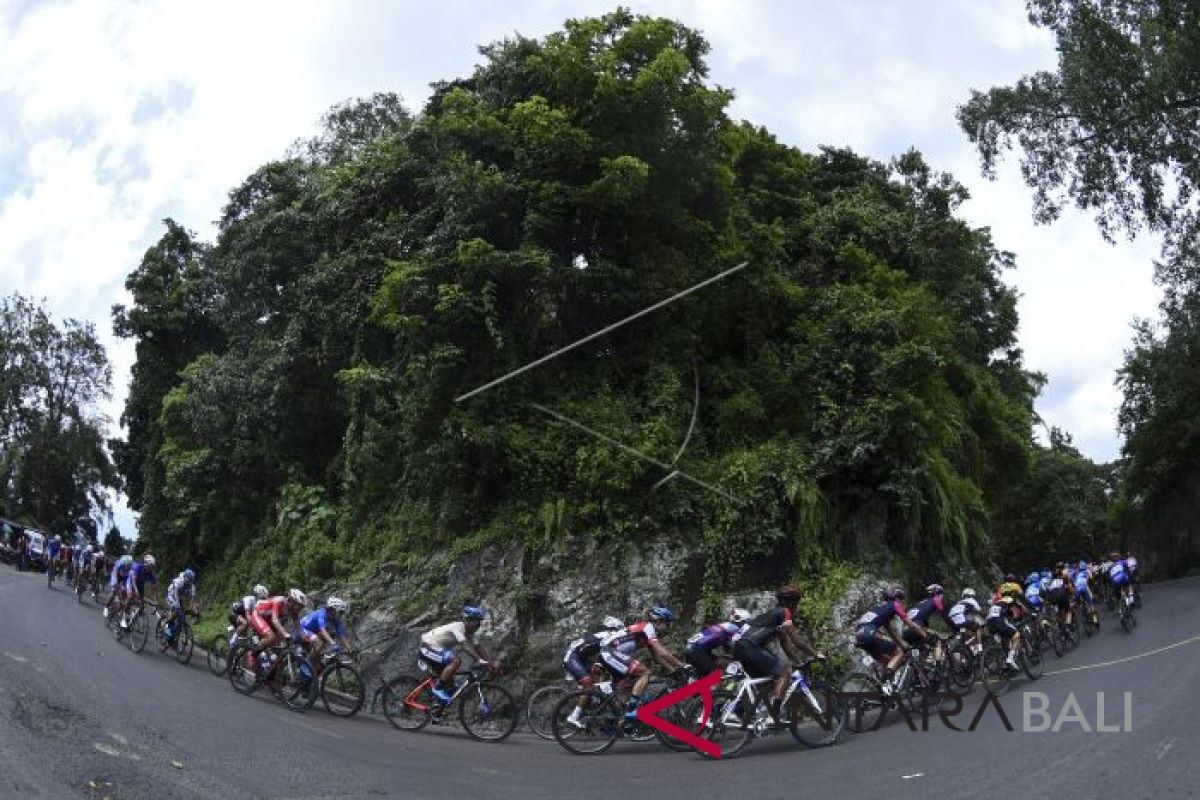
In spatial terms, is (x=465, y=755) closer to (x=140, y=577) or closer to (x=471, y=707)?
(x=471, y=707)

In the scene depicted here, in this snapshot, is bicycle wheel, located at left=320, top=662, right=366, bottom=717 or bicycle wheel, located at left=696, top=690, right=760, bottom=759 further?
bicycle wheel, located at left=320, top=662, right=366, bottom=717

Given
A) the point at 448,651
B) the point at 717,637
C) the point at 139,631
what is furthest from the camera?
the point at 139,631

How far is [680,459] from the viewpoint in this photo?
17781 millimetres

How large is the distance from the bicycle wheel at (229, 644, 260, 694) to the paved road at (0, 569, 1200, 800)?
1.48 feet

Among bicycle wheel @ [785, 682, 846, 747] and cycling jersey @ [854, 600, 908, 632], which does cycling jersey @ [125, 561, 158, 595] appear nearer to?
bicycle wheel @ [785, 682, 846, 747]

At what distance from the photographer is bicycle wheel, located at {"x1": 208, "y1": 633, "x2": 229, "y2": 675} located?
57.1 feet

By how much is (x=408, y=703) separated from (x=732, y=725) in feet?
16.2

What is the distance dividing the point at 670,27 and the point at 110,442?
125 ft

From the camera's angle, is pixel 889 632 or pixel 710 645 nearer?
pixel 710 645

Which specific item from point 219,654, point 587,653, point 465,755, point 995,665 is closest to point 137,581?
point 219,654

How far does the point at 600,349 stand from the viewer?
1964 centimetres

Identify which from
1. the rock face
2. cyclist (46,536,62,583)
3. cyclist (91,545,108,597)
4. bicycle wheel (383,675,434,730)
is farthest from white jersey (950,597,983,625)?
cyclist (46,536,62,583)

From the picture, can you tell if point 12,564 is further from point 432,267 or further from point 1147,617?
point 1147,617

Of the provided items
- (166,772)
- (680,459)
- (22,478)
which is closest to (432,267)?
(680,459)
